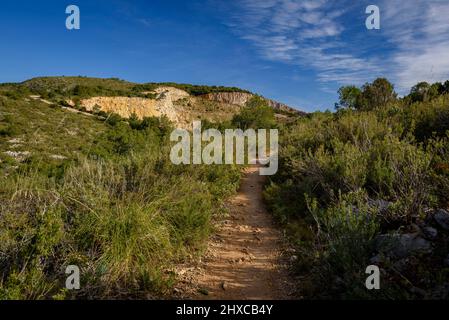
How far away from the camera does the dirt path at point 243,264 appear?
430 cm

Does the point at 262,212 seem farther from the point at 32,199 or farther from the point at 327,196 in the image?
the point at 32,199

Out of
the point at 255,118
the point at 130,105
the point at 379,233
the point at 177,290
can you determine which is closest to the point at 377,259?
the point at 379,233

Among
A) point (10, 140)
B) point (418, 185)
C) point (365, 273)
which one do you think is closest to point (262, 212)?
point (418, 185)

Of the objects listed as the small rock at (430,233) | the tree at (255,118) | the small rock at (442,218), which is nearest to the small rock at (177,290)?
the small rock at (430,233)

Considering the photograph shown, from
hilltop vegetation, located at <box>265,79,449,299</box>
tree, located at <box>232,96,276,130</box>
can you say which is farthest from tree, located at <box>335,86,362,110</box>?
hilltop vegetation, located at <box>265,79,449,299</box>

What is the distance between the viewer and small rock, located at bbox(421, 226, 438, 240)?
3787mm

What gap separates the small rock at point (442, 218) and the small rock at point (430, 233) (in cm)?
12

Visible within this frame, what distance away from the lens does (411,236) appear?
12.8 ft

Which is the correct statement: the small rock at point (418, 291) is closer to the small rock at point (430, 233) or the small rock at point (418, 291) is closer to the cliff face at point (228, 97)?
the small rock at point (430, 233)

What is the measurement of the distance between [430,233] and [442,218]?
294 mm

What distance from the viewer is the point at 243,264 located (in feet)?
17.0

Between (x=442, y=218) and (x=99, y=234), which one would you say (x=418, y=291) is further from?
(x=99, y=234)

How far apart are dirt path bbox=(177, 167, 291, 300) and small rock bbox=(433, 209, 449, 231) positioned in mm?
2069
